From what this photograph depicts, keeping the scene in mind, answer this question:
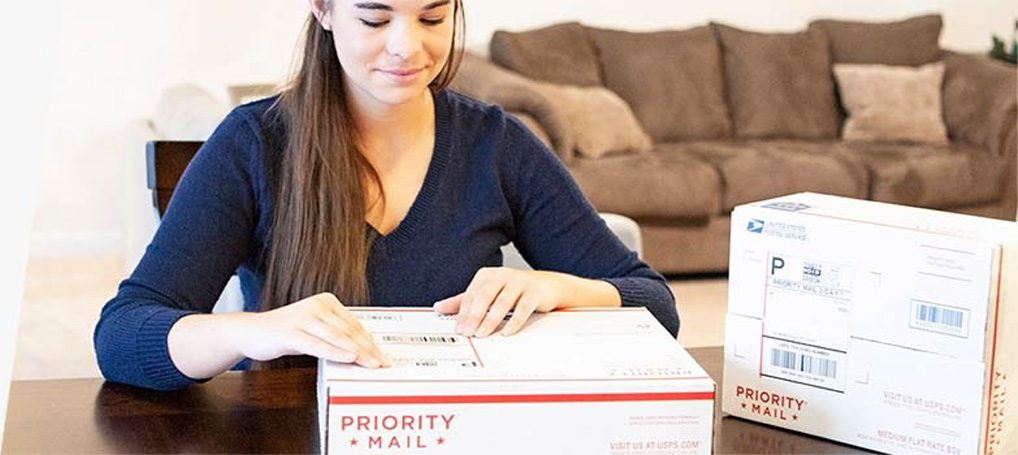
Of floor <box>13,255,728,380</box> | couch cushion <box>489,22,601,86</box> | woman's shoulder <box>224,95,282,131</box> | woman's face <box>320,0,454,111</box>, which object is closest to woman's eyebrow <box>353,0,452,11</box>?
woman's face <box>320,0,454,111</box>

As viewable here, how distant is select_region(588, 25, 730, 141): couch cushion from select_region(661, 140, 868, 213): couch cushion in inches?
10.1

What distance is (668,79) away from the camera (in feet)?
16.4

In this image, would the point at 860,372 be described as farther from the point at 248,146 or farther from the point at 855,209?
the point at 248,146

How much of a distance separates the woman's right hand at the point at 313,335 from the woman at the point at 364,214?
15 millimetres

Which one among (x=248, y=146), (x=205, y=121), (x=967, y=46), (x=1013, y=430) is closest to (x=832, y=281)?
(x=1013, y=430)

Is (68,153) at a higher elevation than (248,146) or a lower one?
lower

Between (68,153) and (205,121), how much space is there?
170 centimetres

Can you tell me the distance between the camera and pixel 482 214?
1.71m

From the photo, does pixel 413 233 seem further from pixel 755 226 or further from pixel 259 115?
pixel 755 226

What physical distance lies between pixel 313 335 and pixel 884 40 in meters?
4.43

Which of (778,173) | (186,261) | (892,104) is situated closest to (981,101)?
(892,104)

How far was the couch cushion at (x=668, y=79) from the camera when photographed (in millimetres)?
4938

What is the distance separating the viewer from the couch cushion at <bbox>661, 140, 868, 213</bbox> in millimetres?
4539

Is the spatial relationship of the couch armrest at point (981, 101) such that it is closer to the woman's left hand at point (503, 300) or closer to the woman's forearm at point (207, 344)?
the woman's left hand at point (503, 300)
